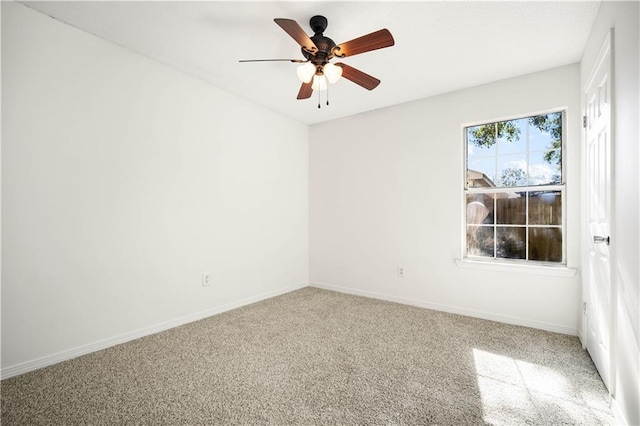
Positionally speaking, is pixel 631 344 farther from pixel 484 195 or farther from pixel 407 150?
pixel 407 150

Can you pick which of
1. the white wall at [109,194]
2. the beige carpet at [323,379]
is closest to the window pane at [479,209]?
the beige carpet at [323,379]

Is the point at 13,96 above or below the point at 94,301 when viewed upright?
above

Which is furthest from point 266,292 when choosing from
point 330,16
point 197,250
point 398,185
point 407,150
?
point 330,16

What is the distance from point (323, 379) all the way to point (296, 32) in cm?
221

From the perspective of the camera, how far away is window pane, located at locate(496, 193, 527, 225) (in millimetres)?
3055

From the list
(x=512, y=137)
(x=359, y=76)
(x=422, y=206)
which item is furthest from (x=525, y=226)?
(x=359, y=76)

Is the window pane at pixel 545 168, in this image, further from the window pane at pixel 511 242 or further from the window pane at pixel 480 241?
the window pane at pixel 480 241

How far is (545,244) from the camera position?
2.93 m

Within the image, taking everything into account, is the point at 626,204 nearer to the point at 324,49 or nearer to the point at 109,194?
the point at 324,49

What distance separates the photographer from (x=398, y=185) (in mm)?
3732

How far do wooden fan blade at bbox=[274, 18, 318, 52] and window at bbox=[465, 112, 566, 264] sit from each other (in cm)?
216

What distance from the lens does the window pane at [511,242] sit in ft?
10.0

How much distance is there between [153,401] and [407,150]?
10.9ft

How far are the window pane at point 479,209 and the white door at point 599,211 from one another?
881mm
